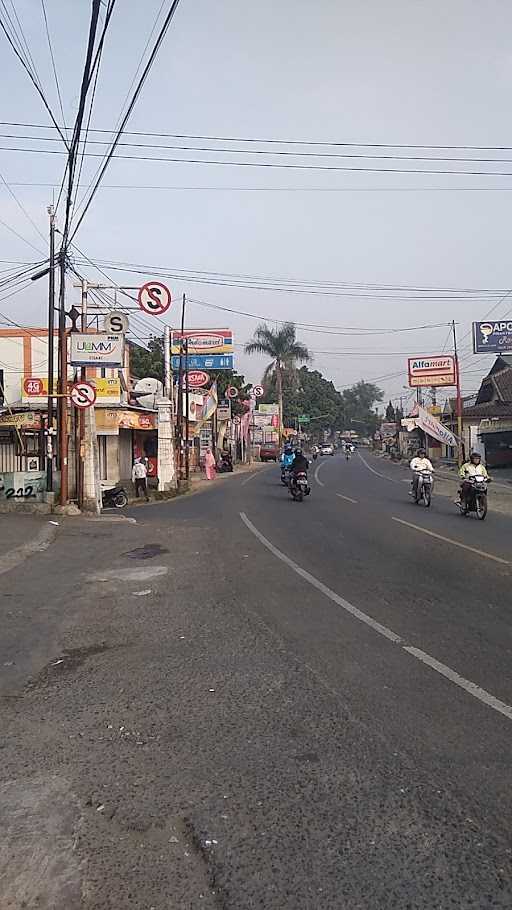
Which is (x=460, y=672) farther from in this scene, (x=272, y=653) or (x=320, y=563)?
(x=320, y=563)

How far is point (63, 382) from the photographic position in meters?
21.8

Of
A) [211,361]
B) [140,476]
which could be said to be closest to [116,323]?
[140,476]

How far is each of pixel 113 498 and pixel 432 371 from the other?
3806cm

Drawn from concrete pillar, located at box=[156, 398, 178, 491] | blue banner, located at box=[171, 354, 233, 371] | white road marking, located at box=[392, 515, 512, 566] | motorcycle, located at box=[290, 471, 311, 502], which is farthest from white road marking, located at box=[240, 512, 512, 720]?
blue banner, located at box=[171, 354, 233, 371]

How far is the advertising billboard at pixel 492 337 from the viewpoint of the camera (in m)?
43.5

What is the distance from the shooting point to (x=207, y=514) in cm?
2170

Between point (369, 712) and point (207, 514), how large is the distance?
16.5 meters

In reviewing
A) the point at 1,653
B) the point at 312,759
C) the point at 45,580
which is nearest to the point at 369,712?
the point at 312,759

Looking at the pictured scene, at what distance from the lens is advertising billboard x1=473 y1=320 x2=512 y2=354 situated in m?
43.5

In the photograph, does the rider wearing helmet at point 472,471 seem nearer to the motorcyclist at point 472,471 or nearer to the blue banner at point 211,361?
the motorcyclist at point 472,471

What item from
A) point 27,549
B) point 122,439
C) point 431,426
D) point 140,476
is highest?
point 431,426

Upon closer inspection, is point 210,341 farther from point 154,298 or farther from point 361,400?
point 361,400

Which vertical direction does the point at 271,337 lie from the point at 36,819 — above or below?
above

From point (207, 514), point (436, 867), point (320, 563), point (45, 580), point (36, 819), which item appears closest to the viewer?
point (436, 867)
